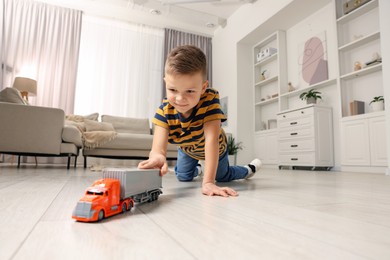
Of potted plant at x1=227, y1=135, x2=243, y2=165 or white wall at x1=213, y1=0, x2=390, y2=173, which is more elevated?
white wall at x1=213, y1=0, x2=390, y2=173

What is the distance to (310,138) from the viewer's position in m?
3.92

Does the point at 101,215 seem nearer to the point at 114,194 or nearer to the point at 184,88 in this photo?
the point at 114,194

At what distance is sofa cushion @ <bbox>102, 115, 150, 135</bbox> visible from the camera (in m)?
4.73

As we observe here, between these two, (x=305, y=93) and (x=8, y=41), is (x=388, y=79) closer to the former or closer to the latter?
(x=305, y=93)

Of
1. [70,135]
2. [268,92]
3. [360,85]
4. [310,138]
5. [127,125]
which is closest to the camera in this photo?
[70,135]

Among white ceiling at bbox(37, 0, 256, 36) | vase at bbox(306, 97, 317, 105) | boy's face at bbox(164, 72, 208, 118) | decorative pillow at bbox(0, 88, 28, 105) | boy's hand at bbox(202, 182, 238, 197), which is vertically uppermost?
white ceiling at bbox(37, 0, 256, 36)

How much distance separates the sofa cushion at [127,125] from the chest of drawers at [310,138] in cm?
237

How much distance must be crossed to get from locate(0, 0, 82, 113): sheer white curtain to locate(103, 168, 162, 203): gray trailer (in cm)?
491

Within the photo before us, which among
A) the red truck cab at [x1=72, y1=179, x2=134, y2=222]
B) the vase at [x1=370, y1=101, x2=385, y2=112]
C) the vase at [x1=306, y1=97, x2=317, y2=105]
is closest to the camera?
the red truck cab at [x1=72, y1=179, x2=134, y2=222]

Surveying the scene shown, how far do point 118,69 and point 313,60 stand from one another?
12.3ft

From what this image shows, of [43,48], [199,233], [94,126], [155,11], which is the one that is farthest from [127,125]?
[199,233]

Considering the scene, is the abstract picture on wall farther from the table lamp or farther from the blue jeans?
the table lamp

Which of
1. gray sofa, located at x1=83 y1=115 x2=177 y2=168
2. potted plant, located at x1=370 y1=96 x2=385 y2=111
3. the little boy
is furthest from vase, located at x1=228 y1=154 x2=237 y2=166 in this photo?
the little boy

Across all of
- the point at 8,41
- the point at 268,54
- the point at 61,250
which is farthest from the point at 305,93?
the point at 8,41
